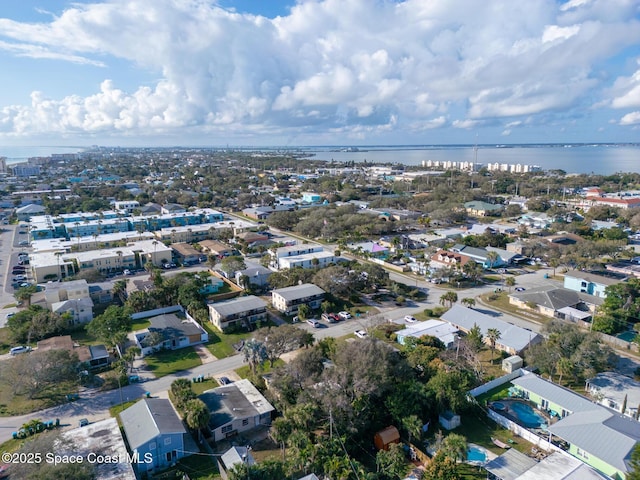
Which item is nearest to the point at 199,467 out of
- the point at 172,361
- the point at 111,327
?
the point at 172,361

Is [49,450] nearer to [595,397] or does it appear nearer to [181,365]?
[181,365]

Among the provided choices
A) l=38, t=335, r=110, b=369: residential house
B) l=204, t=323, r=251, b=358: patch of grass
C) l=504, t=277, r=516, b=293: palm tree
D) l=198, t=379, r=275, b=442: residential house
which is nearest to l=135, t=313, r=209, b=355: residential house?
l=204, t=323, r=251, b=358: patch of grass

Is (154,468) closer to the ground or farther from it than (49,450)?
closer to the ground

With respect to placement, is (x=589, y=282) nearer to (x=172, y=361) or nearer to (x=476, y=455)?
(x=476, y=455)

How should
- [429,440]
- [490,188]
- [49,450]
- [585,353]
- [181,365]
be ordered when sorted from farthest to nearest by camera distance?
[490,188] → [181,365] → [585,353] → [429,440] → [49,450]

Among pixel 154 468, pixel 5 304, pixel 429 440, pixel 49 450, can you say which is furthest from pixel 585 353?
pixel 5 304

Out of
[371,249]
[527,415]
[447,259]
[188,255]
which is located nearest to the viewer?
[527,415]
